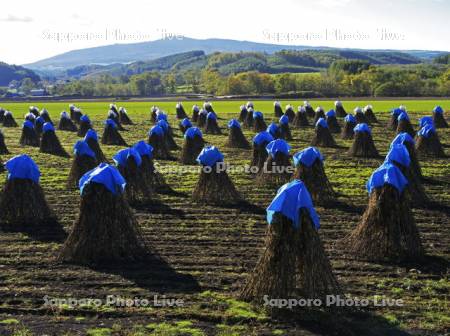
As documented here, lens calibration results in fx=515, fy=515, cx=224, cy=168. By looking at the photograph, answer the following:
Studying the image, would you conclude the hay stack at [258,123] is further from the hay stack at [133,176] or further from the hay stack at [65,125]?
the hay stack at [133,176]

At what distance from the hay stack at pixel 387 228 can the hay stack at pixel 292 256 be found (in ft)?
7.71

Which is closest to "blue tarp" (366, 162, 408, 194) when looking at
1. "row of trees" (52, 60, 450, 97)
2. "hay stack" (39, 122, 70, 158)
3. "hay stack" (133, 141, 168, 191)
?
"hay stack" (133, 141, 168, 191)

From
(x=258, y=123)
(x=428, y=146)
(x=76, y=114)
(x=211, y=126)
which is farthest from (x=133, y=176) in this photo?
(x=76, y=114)

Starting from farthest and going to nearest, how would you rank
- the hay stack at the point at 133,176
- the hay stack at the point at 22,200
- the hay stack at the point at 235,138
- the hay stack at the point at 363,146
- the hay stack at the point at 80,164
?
the hay stack at the point at 235,138
the hay stack at the point at 363,146
the hay stack at the point at 80,164
the hay stack at the point at 133,176
the hay stack at the point at 22,200

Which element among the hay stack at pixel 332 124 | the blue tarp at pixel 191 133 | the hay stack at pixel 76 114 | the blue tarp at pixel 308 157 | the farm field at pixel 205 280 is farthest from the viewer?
the hay stack at pixel 76 114

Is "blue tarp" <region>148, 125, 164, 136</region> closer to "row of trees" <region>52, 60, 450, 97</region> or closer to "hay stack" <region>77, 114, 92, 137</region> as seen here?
"hay stack" <region>77, 114, 92, 137</region>

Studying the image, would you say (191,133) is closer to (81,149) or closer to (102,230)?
(81,149)

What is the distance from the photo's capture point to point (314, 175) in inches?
559

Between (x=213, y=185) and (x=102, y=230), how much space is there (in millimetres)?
4809

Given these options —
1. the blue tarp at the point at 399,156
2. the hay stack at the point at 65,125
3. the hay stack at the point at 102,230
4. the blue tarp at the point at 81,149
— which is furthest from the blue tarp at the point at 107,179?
the hay stack at the point at 65,125

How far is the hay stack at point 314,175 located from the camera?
555 inches

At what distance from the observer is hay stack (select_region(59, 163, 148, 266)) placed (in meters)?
10.1

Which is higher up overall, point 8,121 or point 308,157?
point 8,121

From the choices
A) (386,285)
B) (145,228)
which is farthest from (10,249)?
(386,285)
